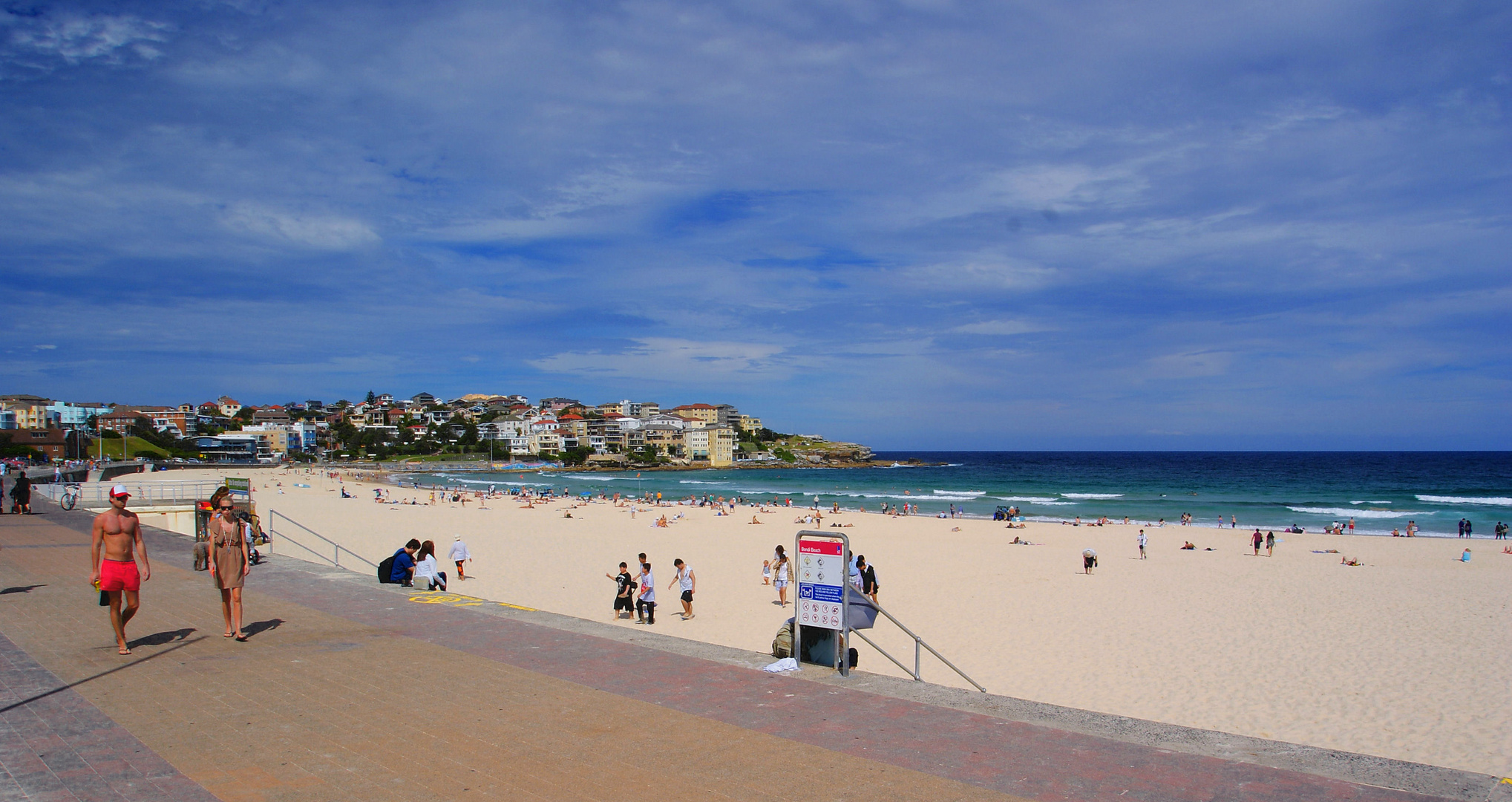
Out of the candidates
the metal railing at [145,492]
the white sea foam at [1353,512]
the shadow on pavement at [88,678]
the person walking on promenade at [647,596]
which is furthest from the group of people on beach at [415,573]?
the white sea foam at [1353,512]

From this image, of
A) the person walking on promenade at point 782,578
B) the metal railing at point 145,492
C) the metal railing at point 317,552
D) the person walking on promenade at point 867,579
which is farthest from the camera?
the metal railing at point 145,492

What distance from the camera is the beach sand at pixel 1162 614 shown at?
9.98 meters

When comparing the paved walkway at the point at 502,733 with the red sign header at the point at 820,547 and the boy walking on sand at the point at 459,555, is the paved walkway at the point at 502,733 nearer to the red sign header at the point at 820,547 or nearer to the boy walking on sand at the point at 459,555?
the red sign header at the point at 820,547

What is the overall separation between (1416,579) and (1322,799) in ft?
75.2

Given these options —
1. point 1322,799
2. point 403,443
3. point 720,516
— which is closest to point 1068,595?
point 1322,799

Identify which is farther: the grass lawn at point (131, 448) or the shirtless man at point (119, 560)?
the grass lawn at point (131, 448)

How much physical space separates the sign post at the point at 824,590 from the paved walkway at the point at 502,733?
1.02 ft

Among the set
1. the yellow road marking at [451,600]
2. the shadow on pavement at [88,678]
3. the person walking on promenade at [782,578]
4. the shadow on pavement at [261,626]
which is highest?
the shadow on pavement at [88,678]

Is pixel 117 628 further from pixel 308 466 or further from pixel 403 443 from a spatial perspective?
pixel 403 443

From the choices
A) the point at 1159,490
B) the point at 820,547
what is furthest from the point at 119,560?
the point at 1159,490

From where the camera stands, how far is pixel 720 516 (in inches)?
1639

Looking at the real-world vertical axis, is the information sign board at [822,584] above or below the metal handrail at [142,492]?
above

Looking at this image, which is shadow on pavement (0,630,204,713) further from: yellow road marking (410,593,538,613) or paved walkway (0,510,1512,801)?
yellow road marking (410,593,538,613)

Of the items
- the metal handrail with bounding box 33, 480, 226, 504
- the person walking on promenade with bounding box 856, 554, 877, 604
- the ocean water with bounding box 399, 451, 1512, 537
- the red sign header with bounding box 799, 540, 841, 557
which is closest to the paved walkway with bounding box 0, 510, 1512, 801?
the red sign header with bounding box 799, 540, 841, 557
